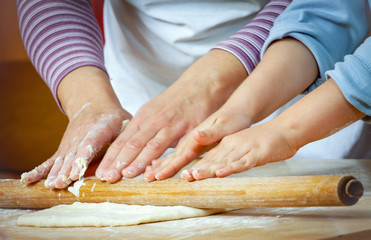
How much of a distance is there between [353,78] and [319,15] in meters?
0.29

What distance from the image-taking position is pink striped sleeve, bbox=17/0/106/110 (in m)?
1.28

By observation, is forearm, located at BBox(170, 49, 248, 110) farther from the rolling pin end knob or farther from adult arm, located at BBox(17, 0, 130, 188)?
the rolling pin end knob

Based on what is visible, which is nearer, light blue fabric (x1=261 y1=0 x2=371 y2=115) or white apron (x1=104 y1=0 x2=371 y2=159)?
light blue fabric (x1=261 y1=0 x2=371 y2=115)

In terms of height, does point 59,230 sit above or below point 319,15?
below

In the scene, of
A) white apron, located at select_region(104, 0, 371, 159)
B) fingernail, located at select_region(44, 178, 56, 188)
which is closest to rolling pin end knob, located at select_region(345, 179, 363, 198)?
fingernail, located at select_region(44, 178, 56, 188)

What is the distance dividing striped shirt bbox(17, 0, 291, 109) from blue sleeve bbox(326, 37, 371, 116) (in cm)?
35

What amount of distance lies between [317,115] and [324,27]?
294mm

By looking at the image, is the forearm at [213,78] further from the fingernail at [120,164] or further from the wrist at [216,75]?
the fingernail at [120,164]

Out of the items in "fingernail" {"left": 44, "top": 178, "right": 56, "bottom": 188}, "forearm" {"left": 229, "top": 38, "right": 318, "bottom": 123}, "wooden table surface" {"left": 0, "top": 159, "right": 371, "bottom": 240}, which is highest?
"forearm" {"left": 229, "top": 38, "right": 318, "bottom": 123}

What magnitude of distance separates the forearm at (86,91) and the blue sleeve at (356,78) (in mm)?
556

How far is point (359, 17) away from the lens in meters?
1.10

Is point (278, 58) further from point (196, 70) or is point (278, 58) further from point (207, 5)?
point (207, 5)

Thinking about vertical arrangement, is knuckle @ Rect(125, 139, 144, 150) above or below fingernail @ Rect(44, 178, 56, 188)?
above

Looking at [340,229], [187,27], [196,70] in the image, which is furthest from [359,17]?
[340,229]
